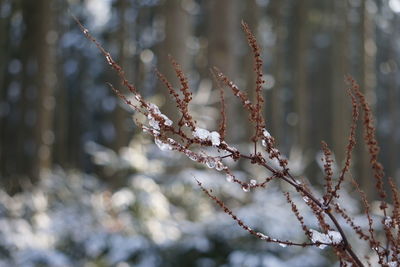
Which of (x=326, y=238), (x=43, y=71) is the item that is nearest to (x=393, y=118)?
(x=43, y=71)

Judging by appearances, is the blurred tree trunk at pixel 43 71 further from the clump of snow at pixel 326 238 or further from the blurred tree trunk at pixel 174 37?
the clump of snow at pixel 326 238

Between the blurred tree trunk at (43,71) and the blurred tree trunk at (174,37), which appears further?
the blurred tree trunk at (43,71)

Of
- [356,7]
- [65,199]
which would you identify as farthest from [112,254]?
[356,7]

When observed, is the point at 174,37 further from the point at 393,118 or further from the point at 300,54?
the point at 393,118

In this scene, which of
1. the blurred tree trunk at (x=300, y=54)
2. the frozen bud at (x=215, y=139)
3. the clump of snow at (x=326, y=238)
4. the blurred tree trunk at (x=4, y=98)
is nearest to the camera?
the frozen bud at (x=215, y=139)

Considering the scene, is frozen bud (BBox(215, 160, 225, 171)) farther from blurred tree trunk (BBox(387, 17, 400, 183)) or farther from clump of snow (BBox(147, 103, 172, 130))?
blurred tree trunk (BBox(387, 17, 400, 183))

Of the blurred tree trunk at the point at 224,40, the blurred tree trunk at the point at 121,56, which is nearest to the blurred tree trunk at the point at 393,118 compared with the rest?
the blurred tree trunk at the point at 121,56

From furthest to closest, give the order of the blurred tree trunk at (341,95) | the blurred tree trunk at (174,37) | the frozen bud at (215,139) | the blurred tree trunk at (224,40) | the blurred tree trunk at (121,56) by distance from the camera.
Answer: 1. the blurred tree trunk at (341,95)
2. the blurred tree trunk at (121,56)
3. the blurred tree trunk at (224,40)
4. the blurred tree trunk at (174,37)
5. the frozen bud at (215,139)

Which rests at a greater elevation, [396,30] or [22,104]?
[396,30]

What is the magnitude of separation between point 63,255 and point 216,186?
1719mm

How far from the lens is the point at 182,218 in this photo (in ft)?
20.4

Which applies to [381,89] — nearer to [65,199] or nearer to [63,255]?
[65,199]

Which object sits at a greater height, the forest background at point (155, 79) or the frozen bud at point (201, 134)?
the forest background at point (155, 79)

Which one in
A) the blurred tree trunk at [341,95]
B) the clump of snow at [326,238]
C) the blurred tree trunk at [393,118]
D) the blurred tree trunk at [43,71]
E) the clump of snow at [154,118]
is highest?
the blurred tree trunk at [393,118]
